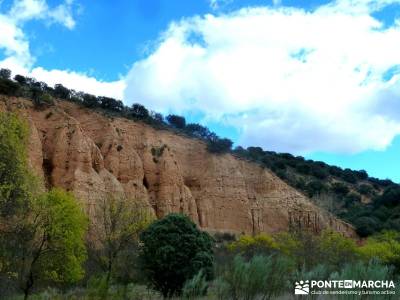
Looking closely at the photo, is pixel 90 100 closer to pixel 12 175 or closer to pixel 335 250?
pixel 335 250

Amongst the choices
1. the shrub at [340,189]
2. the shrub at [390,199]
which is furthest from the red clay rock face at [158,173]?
the shrub at [340,189]

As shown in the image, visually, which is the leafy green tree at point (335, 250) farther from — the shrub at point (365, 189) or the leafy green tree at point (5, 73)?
the shrub at point (365, 189)

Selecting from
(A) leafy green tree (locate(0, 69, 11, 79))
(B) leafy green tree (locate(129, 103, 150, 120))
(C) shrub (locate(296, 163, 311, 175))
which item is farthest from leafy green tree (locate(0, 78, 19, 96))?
(C) shrub (locate(296, 163, 311, 175))

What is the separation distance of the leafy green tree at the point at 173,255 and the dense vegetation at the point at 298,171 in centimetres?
3341

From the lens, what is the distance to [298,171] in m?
90.5

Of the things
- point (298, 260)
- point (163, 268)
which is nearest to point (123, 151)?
point (298, 260)

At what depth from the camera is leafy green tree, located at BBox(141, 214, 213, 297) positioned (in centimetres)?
1991

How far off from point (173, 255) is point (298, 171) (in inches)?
2873

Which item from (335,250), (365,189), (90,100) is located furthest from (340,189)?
(335,250)

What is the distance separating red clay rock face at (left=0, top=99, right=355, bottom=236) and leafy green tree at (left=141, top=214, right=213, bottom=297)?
22.1 metres

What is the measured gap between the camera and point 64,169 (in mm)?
45656

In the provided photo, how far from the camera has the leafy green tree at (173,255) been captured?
1991cm

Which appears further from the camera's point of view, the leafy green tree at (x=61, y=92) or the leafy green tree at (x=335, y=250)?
the leafy green tree at (x=61, y=92)

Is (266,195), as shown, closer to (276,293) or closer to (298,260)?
(298,260)
